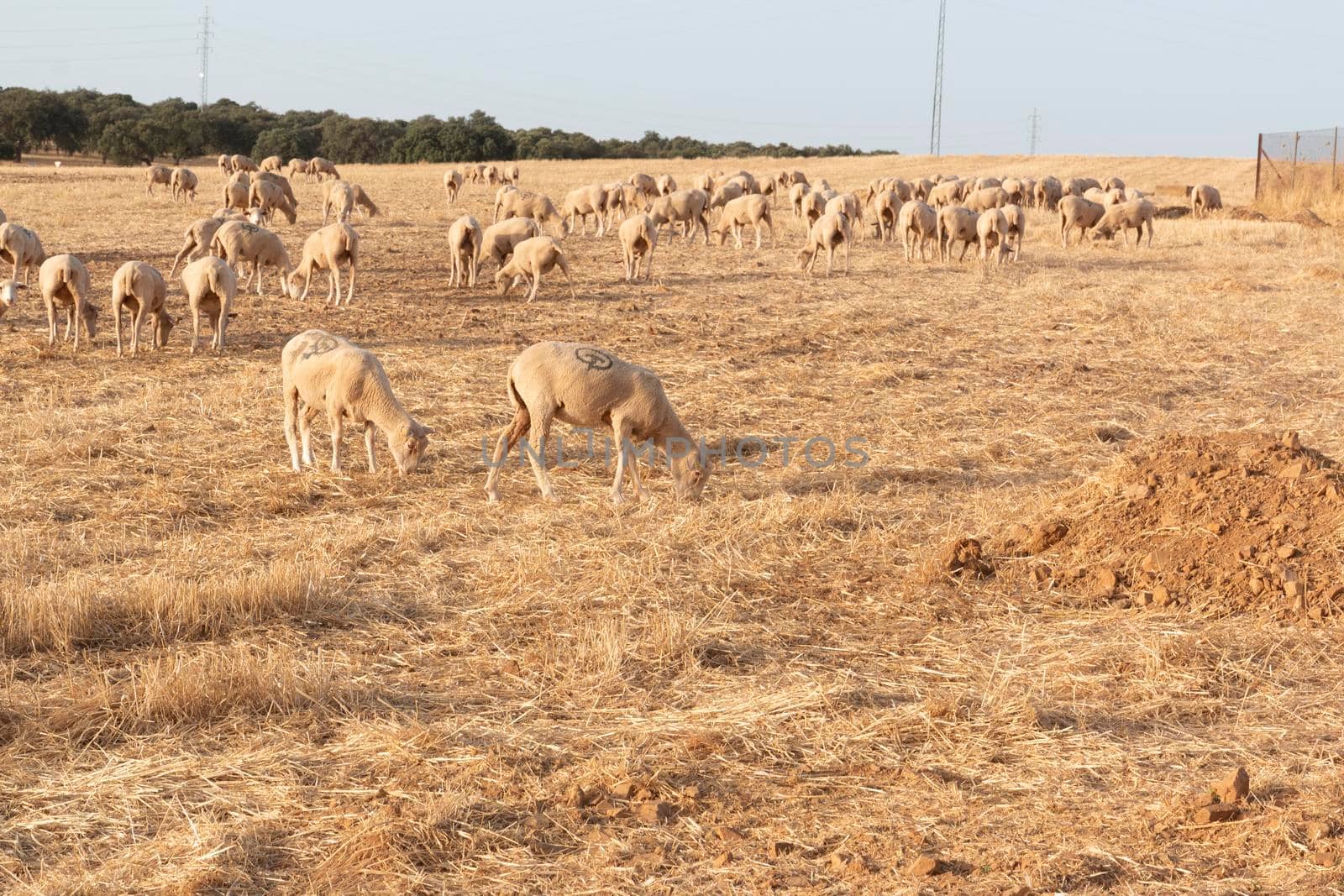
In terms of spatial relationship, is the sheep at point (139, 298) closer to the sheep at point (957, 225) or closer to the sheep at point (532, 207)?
the sheep at point (532, 207)

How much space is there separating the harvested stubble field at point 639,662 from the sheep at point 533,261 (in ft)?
16.9

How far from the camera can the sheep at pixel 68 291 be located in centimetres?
1538

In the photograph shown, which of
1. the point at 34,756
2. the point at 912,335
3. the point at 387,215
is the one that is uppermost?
the point at 387,215

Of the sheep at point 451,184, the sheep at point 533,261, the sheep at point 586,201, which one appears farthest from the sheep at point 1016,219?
the sheep at point 451,184

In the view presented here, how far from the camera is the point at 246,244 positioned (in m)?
18.8

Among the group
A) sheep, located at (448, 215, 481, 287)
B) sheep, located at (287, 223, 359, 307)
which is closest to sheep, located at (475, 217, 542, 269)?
sheep, located at (448, 215, 481, 287)

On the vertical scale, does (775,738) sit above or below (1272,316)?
below

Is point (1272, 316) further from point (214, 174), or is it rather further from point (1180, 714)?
point (214, 174)

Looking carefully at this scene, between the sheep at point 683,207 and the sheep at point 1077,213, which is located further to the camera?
the sheep at point 1077,213

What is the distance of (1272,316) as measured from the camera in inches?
773

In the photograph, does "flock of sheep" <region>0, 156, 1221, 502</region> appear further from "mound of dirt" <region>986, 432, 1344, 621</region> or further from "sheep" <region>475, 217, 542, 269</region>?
"mound of dirt" <region>986, 432, 1344, 621</region>

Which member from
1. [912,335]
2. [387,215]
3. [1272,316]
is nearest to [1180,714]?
[912,335]

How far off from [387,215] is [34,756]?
101 feet

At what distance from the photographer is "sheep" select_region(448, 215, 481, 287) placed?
2097cm
